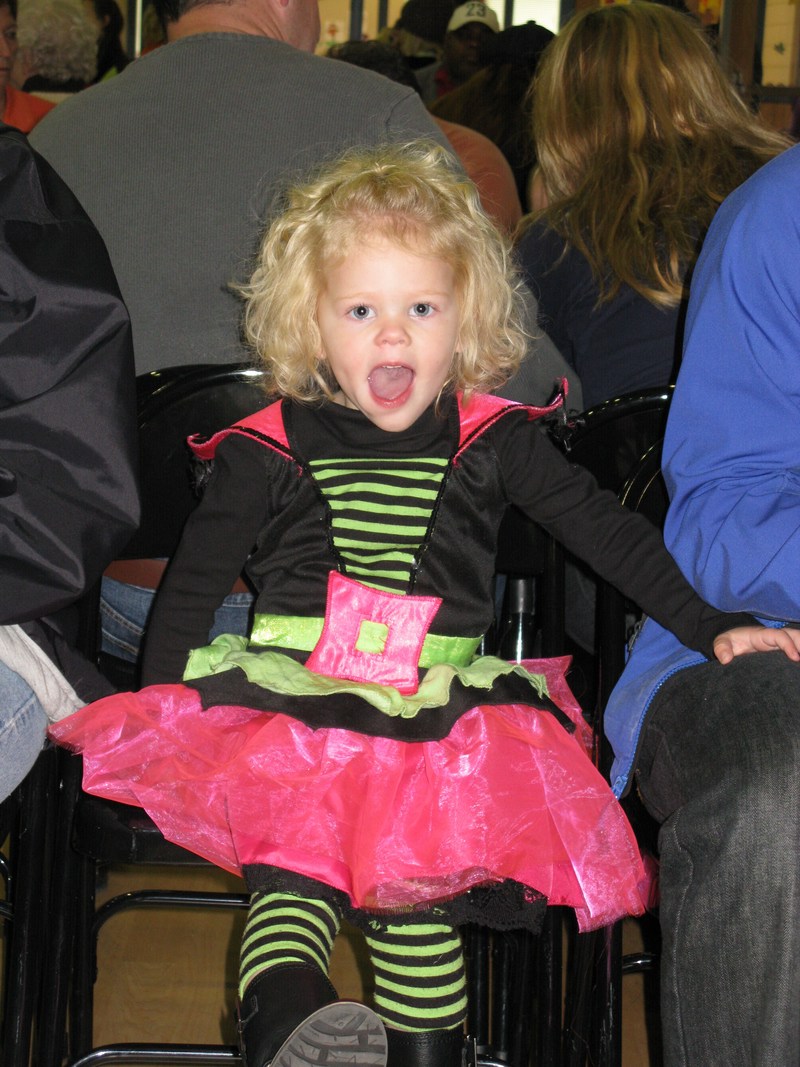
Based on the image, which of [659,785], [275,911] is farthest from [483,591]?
[275,911]

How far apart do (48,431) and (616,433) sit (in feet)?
2.49

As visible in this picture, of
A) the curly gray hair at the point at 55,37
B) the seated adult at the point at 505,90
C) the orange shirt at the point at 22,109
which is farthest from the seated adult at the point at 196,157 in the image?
the curly gray hair at the point at 55,37

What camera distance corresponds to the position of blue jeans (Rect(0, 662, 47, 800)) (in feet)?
4.13

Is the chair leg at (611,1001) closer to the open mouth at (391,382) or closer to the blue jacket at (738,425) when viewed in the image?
the blue jacket at (738,425)

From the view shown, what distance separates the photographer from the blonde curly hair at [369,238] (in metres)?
1.54

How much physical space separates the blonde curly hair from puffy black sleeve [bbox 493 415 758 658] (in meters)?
0.12

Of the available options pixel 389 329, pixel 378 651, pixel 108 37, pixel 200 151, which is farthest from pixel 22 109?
pixel 378 651

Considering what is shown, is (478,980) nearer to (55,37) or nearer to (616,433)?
(616,433)

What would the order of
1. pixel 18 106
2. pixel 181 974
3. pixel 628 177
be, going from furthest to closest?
1. pixel 18 106
2. pixel 181 974
3. pixel 628 177

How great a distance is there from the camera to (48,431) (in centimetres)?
127

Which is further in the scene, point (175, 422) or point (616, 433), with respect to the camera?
point (616, 433)

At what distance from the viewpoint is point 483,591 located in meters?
1.55

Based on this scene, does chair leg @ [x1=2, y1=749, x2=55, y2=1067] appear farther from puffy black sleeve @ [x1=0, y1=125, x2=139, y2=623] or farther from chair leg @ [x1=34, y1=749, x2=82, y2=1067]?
puffy black sleeve @ [x1=0, y1=125, x2=139, y2=623]

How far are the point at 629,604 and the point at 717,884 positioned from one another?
75cm
